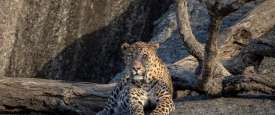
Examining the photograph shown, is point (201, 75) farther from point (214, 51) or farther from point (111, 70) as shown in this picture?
point (111, 70)

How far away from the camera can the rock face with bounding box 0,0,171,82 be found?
1589 centimetres

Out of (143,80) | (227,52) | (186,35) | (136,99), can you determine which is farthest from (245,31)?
(136,99)

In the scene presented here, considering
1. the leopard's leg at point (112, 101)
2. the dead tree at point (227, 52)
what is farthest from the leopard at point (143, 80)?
the dead tree at point (227, 52)

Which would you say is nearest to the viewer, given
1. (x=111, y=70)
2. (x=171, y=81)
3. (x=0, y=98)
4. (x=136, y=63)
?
(x=136, y=63)

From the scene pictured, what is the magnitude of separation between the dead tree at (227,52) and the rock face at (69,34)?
4130 mm

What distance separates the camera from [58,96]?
10.9 metres

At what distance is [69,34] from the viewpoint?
1616 cm

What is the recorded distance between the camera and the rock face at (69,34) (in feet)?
52.1

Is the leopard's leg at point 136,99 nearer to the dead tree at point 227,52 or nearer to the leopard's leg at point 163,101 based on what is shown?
the leopard's leg at point 163,101

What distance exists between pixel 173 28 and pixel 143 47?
14.3ft

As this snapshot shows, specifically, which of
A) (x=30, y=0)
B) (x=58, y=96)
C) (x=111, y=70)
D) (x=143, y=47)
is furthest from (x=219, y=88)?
(x=30, y=0)

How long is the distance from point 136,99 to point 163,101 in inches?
13.9

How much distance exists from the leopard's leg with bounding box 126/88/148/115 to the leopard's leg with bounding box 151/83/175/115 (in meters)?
0.14

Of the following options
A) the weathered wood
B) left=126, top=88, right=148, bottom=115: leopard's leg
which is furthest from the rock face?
left=126, top=88, right=148, bottom=115: leopard's leg
